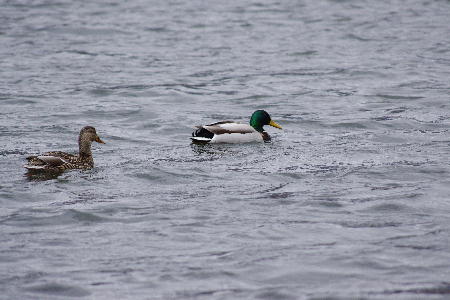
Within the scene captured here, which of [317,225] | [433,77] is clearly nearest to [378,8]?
[433,77]

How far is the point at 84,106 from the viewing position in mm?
18969

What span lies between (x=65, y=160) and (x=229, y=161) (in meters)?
2.54

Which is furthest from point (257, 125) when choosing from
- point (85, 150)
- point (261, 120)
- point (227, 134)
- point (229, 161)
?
point (85, 150)

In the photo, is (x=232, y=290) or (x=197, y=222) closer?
(x=232, y=290)

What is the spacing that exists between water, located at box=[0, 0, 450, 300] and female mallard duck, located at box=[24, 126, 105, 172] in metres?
0.18

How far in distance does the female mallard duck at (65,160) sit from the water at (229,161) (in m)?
0.18

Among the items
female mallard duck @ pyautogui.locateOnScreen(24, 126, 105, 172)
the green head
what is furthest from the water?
the green head

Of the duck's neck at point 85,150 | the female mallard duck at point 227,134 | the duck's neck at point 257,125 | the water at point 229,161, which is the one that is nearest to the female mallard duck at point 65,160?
the duck's neck at point 85,150

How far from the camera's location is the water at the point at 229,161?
9.07 metres

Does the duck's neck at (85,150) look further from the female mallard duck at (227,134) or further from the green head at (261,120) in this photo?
the green head at (261,120)

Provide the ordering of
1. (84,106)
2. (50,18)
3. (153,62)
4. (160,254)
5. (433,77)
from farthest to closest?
(50,18)
(153,62)
(433,77)
(84,106)
(160,254)

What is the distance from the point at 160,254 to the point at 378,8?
2309 cm

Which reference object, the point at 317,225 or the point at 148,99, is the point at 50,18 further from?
the point at 317,225

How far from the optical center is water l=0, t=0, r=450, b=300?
907 centimetres
